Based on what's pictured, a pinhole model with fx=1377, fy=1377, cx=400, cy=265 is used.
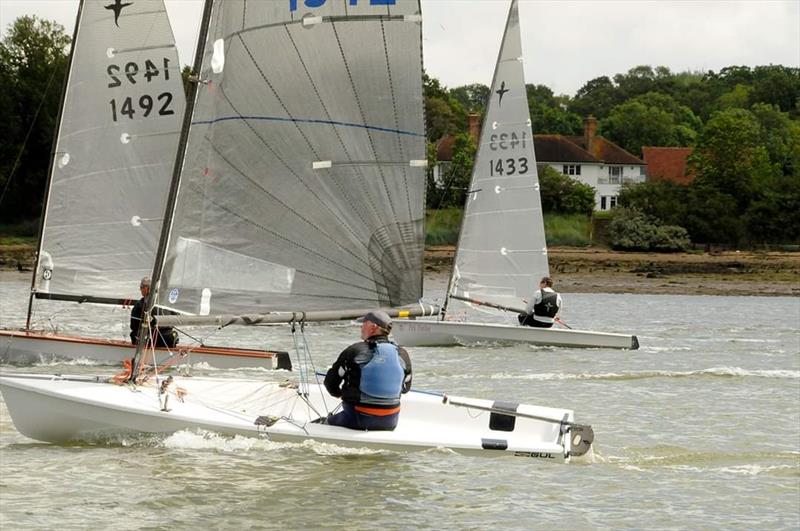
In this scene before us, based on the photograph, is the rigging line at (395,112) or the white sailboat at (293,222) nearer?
the white sailboat at (293,222)

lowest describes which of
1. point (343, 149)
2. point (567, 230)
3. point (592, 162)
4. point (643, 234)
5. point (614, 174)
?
point (343, 149)

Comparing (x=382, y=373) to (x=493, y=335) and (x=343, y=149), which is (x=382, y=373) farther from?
(x=493, y=335)

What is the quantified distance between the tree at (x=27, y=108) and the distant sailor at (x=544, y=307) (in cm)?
4188

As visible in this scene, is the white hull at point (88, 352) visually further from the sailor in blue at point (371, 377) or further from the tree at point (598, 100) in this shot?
the tree at point (598, 100)

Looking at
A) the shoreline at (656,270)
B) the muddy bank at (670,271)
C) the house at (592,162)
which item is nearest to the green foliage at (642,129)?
the house at (592,162)

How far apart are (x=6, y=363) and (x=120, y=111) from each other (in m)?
4.28

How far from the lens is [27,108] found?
228ft

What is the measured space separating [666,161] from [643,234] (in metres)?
29.4

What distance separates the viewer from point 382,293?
12656mm

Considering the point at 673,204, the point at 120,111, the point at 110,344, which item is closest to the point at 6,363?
the point at 110,344

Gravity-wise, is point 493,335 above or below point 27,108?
below

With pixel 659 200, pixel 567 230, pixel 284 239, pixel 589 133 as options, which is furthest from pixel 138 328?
pixel 589 133

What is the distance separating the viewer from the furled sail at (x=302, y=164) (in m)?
11.9

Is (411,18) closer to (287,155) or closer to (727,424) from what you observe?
(287,155)
